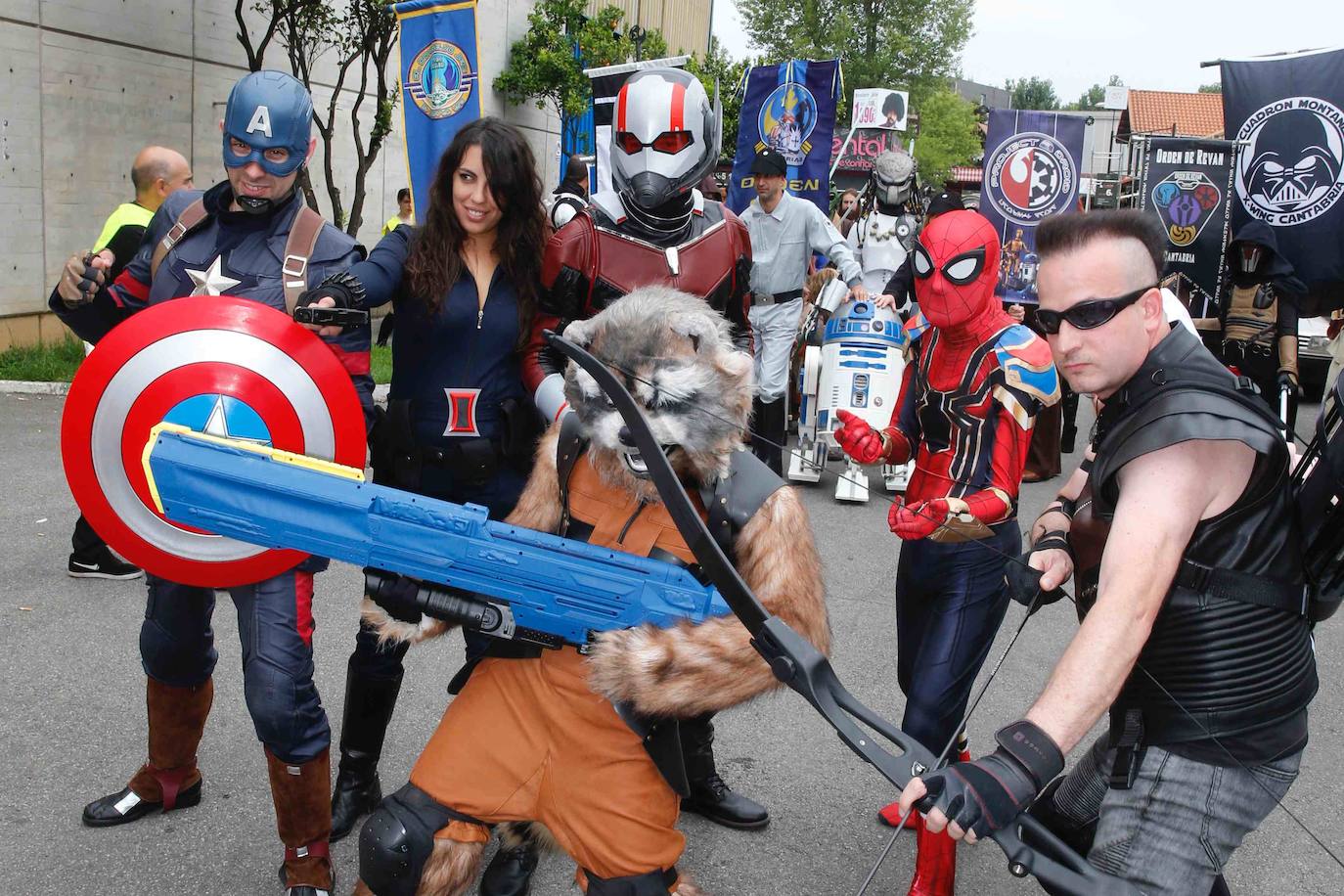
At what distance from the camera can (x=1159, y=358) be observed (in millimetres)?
2076

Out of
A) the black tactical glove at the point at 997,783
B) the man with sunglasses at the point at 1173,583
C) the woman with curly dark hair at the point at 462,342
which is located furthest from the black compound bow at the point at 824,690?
the woman with curly dark hair at the point at 462,342

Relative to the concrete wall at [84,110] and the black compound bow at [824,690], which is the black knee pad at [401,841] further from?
the concrete wall at [84,110]

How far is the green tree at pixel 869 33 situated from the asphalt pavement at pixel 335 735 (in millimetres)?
42883

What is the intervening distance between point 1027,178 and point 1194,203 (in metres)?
1.22

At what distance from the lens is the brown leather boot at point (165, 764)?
9.93 feet

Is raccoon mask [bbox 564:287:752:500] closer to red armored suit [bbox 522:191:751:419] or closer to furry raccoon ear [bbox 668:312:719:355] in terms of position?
furry raccoon ear [bbox 668:312:719:355]

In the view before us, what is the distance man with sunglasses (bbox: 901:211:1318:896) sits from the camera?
1875 millimetres

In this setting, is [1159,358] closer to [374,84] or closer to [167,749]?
[167,749]

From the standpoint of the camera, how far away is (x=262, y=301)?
2736mm

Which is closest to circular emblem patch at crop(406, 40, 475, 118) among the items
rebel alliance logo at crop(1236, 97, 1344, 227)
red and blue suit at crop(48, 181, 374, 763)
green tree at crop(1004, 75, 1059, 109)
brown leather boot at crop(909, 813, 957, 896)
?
red and blue suit at crop(48, 181, 374, 763)

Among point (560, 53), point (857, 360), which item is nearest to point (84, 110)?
point (857, 360)

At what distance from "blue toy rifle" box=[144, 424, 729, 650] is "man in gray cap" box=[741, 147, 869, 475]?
4820mm

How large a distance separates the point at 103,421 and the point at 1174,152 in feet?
26.8

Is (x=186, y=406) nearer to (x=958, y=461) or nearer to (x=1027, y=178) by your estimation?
(x=958, y=461)
